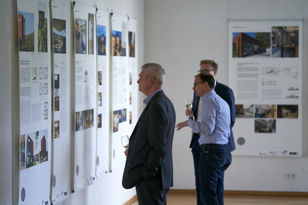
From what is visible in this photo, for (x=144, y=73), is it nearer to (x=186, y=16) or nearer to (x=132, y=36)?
(x=132, y=36)

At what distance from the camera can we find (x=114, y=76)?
5844 mm

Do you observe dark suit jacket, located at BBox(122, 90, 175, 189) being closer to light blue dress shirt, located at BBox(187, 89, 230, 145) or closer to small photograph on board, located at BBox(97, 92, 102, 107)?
light blue dress shirt, located at BBox(187, 89, 230, 145)

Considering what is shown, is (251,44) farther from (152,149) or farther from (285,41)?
(152,149)

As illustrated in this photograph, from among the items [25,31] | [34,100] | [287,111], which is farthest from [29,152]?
[287,111]

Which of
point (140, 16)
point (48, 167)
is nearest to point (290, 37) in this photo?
point (140, 16)

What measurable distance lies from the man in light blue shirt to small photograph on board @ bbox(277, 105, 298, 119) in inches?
106

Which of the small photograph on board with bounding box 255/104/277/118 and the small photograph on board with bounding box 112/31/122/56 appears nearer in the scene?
the small photograph on board with bounding box 112/31/122/56

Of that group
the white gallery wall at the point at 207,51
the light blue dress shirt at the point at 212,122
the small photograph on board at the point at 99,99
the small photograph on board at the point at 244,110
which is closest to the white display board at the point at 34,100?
the small photograph on board at the point at 99,99

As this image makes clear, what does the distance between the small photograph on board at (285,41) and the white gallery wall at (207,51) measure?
15cm

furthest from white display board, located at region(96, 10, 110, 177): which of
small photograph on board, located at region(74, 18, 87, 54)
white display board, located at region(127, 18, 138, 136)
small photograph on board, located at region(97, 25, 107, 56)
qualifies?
white display board, located at region(127, 18, 138, 136)

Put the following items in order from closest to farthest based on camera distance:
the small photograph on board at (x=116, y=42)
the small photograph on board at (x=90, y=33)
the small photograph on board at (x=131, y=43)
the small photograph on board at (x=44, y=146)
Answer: the small photograph on board at (x=44, y=146)
the small photograph on board at (x=90, y=33)
the small photograph on board at (x=116, y=42)
the small photograph on board at (x=131, y=43)

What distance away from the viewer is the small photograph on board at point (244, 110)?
298 inches

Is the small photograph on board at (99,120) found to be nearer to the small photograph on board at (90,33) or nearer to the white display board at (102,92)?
the white display board at (102,92)

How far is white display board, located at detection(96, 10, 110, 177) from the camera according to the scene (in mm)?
5309
